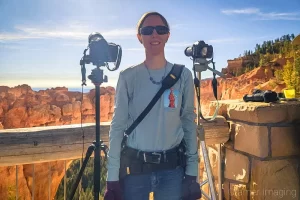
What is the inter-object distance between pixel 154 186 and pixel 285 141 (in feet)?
4.31

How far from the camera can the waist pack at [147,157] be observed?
4.91 ft

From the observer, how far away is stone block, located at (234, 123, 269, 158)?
2.20m

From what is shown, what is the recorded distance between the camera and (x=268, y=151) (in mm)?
2211

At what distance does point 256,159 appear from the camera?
224 centimetres

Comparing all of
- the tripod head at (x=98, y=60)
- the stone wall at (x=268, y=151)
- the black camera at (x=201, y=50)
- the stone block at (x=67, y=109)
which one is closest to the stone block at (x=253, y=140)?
the stone wall at (x=268, y=151)

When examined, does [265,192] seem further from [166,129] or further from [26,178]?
[26,178]

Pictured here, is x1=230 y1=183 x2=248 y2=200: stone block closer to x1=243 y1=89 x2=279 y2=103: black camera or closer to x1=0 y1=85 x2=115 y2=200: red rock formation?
x1=243 y1=89 x2=279 y2=103: black camera

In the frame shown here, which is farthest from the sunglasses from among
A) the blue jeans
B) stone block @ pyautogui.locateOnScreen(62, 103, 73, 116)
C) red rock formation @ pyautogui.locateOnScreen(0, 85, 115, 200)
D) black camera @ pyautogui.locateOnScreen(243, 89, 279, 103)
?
stone block @ pyautogui.locateOnScreen(62, 103, 73, 116)

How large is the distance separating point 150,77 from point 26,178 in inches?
1018

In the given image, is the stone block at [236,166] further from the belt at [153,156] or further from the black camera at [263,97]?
the belt at [153,156]


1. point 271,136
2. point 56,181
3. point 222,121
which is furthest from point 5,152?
point 56,181

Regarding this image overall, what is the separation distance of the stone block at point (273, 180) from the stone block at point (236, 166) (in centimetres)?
7

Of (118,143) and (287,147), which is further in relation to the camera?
(287,147)

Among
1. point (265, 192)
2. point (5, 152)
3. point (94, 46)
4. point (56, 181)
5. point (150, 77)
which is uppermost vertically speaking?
point (94, 46)
